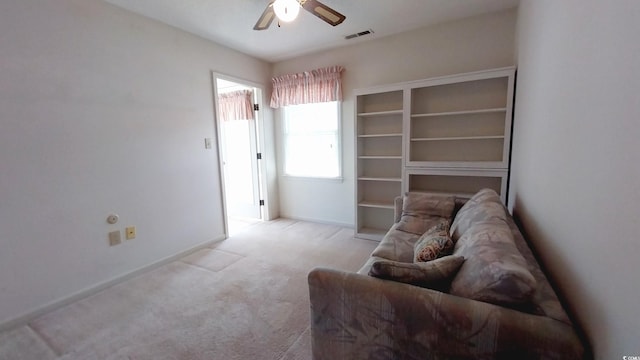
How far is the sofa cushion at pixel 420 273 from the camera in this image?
107 cm

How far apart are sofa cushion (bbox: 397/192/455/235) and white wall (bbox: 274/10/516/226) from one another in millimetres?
1346

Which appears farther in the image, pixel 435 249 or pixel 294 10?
pixel 294 10

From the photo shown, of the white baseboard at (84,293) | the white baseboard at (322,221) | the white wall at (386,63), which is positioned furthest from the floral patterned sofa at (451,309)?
Result: the white baseboard at (322,221)

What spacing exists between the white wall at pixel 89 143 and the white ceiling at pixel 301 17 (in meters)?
0.26

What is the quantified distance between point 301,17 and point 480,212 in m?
2.44

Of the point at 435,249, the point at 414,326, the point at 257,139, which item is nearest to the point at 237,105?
the point at 257,139

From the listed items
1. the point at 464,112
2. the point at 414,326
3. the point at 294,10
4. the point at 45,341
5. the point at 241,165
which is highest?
the point at 294,10

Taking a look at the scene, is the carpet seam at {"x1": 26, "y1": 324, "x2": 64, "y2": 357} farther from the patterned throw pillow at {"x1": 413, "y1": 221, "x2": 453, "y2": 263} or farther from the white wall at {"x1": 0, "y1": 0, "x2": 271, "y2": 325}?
the patterned throw pillow at {"x1": 413, "y1": 221, "x2": 453, "y2": 263}

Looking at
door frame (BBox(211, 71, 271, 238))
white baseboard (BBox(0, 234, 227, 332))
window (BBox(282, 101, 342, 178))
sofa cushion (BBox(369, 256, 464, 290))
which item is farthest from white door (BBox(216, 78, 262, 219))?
sofa cushion (BBox(369, 256, 464, 290))

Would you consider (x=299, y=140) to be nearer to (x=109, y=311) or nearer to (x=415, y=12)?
(x=415, y=12)

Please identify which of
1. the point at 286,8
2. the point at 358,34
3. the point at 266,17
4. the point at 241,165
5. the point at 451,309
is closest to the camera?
the point at 451,309

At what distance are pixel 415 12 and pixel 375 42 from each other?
0.74 meters

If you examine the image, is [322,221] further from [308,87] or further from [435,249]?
[435,249]

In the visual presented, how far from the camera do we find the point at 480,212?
65.2 inches
